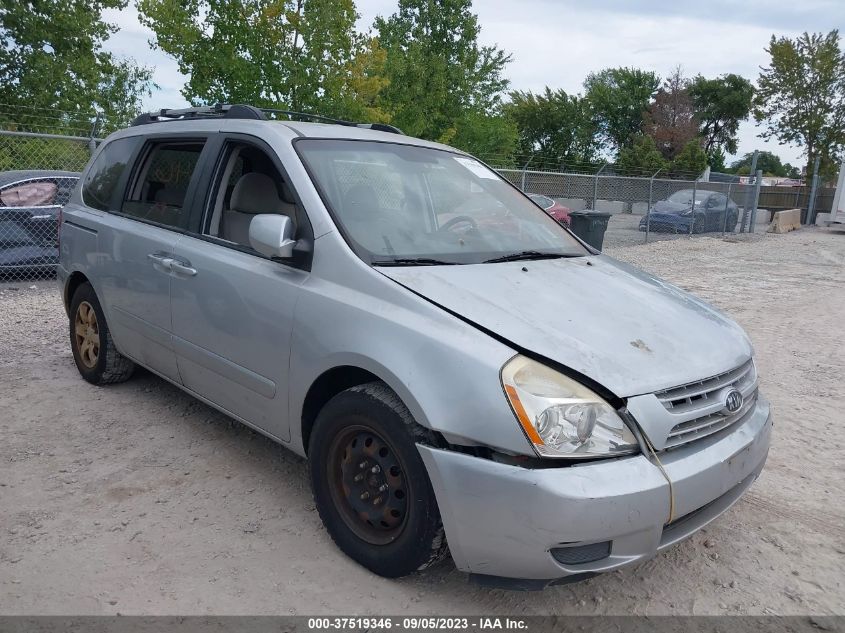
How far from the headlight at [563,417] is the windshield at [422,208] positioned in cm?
88

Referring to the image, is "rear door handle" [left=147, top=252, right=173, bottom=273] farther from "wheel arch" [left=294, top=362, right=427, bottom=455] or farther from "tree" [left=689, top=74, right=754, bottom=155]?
"tree" [left=689, top=74, right=754, bottom=155]

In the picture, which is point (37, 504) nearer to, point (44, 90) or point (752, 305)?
point (752, 305)

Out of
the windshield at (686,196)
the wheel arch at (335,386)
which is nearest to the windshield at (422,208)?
the wheel arch at (335,386)

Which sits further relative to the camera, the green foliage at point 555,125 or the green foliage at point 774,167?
the green foliage at point 774,167

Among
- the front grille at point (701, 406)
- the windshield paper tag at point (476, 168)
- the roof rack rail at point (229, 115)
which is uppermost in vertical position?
the roof rack rail at point (229, 115)

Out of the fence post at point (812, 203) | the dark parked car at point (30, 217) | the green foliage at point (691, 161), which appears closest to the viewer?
the dark parked car at point (30, 217)

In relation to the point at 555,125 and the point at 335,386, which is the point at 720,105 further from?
the point at 335,386

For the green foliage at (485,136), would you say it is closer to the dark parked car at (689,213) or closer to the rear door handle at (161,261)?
the dark parked car at (689,213)

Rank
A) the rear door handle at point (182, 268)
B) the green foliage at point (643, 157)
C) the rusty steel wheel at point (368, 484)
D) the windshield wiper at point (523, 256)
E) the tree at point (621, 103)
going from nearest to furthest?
1. the rusty steel wheel at point (368, 484)
2. the windshield wiper at point (523, 256)
3. the rear door handle at point (182, 268)
4. the green foliage at point (643, 157)
5. the tree at point (621, 103)

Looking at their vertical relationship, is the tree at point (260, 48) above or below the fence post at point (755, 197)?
above

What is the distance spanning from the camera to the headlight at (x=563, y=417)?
7.46 feet

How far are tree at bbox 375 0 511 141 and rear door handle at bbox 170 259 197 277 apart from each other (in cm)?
1994

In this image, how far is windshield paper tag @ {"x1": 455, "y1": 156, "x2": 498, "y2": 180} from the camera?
4066 millimetres

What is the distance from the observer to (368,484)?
2.76 m
